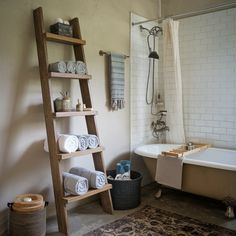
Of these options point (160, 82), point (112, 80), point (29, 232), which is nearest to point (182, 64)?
point (160, 82)

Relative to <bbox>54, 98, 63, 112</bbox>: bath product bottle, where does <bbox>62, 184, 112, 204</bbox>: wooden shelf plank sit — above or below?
below

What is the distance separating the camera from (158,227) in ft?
9.12

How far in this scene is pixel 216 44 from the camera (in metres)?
3.88

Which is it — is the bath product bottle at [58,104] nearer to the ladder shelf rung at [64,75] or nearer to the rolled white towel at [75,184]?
the ladder shelf rung at [64,75]

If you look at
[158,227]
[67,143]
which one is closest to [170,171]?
[158,227]

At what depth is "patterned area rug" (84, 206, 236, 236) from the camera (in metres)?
2.66

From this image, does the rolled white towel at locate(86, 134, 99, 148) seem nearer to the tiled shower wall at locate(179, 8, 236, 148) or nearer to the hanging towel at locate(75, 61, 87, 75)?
the hanging towel at locate(75, 61, 87, 75)

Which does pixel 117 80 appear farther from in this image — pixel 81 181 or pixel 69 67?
pixel 81 181

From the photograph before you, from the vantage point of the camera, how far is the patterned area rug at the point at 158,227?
2660 millimetres

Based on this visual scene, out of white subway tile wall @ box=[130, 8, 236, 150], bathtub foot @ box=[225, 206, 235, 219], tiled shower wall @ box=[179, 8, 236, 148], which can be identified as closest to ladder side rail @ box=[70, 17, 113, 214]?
white subway tile wall @ box=[130, 8, 236, 150]

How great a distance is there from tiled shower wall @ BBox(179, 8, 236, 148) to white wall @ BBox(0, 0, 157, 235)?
1.35 meters

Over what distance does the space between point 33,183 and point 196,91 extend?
256cm

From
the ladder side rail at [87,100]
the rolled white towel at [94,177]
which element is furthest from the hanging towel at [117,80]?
the rolled white towel at [94,177]

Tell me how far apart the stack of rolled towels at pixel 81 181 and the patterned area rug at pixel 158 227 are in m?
0.40
